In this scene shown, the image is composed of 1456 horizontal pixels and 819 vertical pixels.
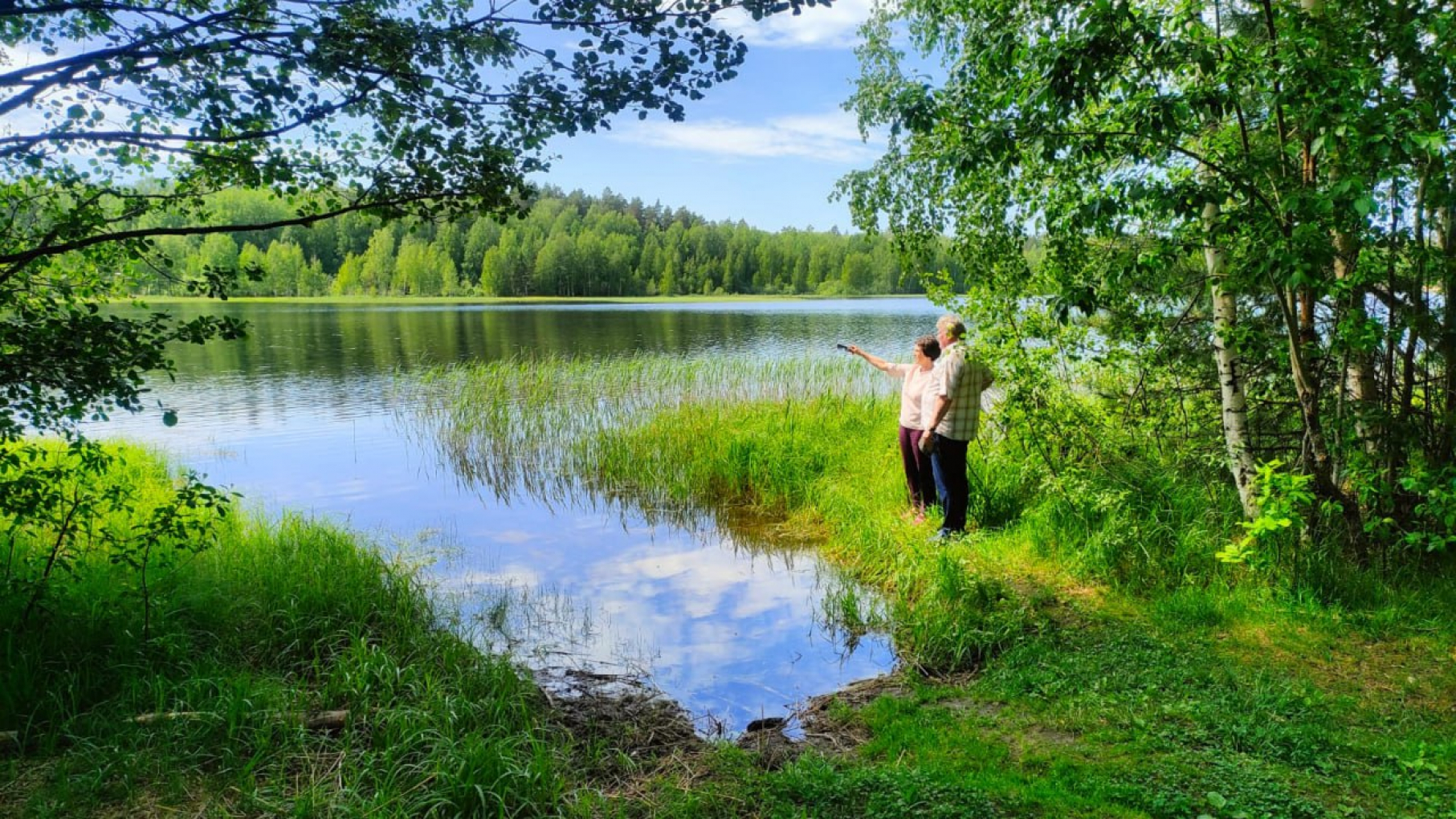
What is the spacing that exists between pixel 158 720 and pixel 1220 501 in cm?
663

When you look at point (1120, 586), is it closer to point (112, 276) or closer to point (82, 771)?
point (82, 771)

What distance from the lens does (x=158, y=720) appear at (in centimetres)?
371

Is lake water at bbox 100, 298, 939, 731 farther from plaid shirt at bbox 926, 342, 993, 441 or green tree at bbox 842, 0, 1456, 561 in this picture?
green tree at bbox 842, 0, 1456, 561

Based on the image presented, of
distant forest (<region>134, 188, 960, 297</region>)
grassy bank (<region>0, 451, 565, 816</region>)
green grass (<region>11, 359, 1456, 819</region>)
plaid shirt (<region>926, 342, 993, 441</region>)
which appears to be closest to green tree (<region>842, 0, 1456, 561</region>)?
plaid shirt (<region>926, 342, 993, 441</region>)

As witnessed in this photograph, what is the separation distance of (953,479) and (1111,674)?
2.65 meters

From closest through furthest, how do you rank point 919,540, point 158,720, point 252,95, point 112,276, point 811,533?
point 252,95
point 158,720
point 112,276
point 919,540
point 811,533

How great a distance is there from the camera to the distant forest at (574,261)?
78.2 metres

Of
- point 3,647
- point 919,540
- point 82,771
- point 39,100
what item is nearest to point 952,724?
point 919,540

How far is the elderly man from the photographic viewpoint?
22.3 ft

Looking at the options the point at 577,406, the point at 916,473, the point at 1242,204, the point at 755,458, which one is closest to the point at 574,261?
the point at 577,406

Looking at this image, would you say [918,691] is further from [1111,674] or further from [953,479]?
[953,479]

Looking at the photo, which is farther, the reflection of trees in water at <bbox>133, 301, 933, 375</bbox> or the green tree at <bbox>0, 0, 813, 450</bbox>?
the reflection of trees in water at <bbox>133, 301, 933, 375</bbox>

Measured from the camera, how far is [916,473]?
7.71 metres

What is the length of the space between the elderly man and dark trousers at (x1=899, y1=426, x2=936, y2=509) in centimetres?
49
